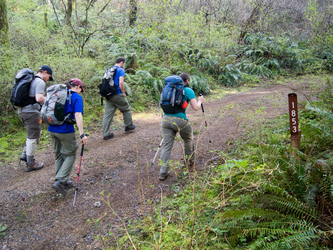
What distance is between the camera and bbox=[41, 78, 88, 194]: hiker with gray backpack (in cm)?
428

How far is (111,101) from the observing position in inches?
280

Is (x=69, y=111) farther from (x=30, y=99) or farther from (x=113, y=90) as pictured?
(x=113, y=90)

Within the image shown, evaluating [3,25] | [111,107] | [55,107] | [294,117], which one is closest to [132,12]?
[3,25]

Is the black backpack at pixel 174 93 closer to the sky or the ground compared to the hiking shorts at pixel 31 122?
closer to the sky

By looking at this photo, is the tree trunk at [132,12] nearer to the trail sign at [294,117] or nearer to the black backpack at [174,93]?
the black backpack at [174,93]

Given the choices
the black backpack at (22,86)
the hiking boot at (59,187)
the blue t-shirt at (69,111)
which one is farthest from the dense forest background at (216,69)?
the blue t-shirt at (69,111)

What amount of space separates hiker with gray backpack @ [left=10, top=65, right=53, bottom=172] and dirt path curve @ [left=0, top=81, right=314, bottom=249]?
1.70 feet

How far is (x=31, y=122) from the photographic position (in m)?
5.33

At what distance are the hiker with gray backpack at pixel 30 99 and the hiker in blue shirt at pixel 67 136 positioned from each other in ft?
3.14

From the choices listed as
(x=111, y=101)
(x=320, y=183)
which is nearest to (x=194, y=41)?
(x=111, y=101)

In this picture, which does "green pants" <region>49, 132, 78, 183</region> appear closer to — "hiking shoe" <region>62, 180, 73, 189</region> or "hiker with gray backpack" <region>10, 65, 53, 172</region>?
"hiking shoe" <region>62, 180, 73, 189</region>

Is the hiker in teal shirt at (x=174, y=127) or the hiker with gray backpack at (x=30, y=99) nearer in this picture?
the hiker in teal shirt at (x=174, y=127)

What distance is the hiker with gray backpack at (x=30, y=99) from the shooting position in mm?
5020

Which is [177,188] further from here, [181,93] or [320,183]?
[320,183]
